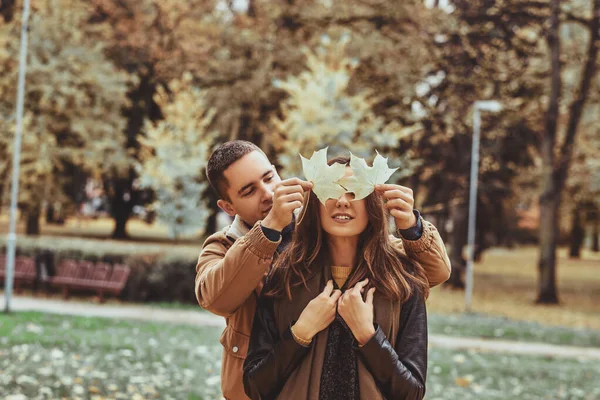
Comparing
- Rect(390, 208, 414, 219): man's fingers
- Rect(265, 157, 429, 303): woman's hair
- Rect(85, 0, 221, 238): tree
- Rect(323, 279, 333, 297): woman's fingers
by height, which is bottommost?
Rect(323, 279, 333, 297): woman's fingers

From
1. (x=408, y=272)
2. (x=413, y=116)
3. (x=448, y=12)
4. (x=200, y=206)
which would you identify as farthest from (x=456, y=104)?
(x=408, y=272)

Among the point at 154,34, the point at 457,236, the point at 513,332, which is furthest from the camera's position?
the point at 154,34

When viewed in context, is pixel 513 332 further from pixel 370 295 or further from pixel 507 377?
pixel 370 295

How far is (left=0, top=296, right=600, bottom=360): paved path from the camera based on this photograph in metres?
13.5

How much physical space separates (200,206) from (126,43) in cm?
791

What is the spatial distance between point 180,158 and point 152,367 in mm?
22886

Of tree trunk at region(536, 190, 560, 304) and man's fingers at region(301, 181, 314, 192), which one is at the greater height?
man's fingers at region(301, 181, 314, 192)

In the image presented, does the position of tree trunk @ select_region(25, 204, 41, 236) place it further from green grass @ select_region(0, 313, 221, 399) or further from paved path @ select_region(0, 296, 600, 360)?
green grass @ select_region(0, 313, 221, 399)

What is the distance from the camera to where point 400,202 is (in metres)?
2.62

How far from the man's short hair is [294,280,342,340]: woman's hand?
2.09 ft

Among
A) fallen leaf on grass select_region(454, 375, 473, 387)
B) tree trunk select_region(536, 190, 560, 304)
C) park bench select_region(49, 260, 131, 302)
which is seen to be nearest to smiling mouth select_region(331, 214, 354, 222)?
fallen leaf on grass select_region(454, 375, 473, 387)

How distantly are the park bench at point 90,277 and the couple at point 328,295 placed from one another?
1562cm

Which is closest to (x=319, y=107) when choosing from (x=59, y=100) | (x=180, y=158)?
(x=180, y=158)

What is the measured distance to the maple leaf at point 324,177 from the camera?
8.45 feet
